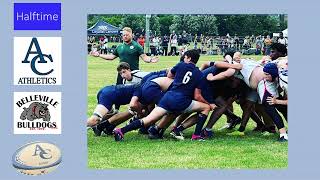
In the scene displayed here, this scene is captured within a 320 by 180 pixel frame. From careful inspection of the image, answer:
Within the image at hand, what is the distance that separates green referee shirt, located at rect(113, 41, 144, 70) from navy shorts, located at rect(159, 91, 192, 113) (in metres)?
1.09

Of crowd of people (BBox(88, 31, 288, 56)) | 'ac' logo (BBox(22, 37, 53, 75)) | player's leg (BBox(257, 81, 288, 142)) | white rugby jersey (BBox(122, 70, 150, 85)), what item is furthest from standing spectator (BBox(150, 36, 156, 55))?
'ac' logo (BBox(22, 37, 53, 75))

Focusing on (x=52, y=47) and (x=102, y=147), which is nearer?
(x=52, y=47)

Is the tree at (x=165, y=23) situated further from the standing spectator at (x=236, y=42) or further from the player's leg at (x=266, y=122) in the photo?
the player's leg at (x=266, y=122)

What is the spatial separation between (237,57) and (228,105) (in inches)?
28.4

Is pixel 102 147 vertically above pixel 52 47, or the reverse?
pixel 52 47

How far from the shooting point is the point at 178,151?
11.0 m

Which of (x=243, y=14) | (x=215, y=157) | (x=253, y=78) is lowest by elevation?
(x=215, y=157)

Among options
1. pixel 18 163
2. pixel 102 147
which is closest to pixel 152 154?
pixel 102 147

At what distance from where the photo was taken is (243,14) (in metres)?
10.6

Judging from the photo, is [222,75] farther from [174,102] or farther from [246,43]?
[174,102]

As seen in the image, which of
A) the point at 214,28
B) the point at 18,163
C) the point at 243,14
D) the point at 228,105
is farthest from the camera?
the point at 228,105

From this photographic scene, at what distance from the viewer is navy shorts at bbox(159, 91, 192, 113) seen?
11367 millimetres

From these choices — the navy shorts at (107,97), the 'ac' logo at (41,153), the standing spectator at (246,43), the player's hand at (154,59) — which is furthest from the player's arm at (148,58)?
the 'ac' logo at (41,153)

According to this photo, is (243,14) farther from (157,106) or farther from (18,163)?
(18,163)
